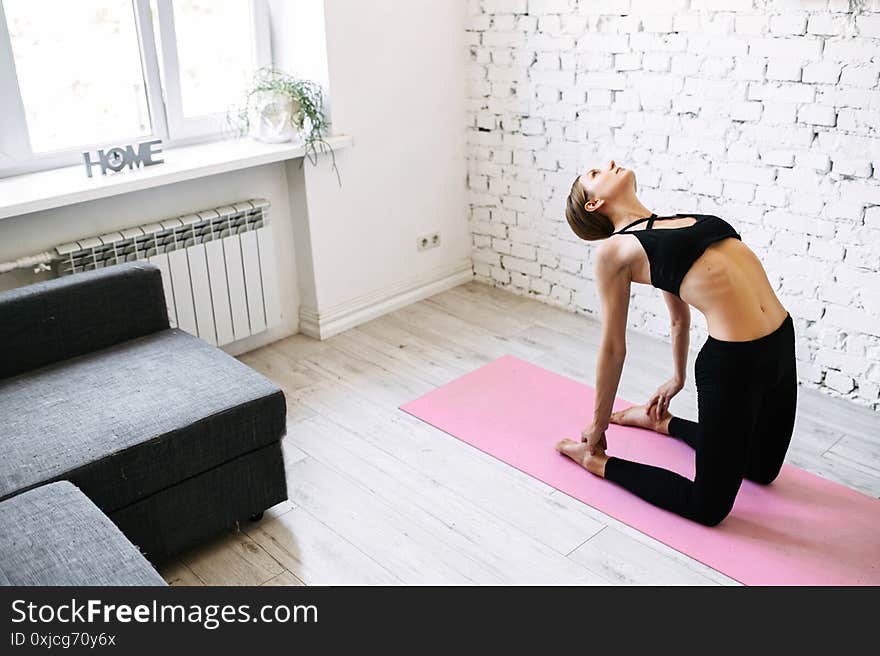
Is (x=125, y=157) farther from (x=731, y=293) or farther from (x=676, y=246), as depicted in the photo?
(x=731, y=293)

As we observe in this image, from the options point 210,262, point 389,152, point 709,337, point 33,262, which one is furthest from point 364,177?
point 709,337

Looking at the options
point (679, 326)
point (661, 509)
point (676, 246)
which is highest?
point (676, 246)

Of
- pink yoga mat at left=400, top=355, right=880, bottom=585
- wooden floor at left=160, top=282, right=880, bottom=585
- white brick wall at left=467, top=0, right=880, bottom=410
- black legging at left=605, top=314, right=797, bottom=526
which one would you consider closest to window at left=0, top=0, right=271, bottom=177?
wooden floor at left=160, top=282, right=880, bottom=585

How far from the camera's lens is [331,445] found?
2887 mm

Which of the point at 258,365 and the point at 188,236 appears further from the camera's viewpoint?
the point at 258,365

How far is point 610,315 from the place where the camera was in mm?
2430

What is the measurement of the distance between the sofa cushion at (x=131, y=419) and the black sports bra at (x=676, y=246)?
106cm

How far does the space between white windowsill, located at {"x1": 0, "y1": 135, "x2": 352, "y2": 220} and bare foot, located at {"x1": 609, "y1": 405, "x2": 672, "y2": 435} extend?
58.4 inches

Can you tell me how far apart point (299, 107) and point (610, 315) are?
1568mm

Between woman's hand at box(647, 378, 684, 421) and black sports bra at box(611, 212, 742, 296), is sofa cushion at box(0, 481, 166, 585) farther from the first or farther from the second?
woman's hand at box(647, 378, 684, 421)

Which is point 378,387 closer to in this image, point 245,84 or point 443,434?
point 443,434

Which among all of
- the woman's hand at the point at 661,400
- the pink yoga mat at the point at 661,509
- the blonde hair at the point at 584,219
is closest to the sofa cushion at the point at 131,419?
the pink yoga mat at the point at 661,509
